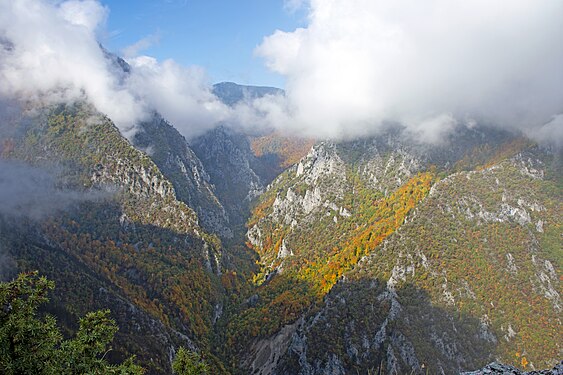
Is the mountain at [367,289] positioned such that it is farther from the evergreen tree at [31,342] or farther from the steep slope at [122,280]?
the evergreen tree at [31,342]

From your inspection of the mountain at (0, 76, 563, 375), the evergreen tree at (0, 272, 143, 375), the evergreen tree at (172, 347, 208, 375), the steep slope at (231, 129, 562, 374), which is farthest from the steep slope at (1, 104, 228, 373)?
the evergreen tree at (0, 272, 143, 375)

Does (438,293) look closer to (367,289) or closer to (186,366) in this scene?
(367,289)

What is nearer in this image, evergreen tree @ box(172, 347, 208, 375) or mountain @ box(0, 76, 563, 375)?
evergreen tree @ box(172, 347, 208, 375)

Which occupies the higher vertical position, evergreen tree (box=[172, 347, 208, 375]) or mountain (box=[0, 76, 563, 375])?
mountain (box=[0, 76, 563, 375])

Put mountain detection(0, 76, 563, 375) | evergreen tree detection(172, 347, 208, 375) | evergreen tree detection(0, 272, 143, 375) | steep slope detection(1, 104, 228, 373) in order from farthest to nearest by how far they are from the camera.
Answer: steep slope detection(1, 104, 228, 373) → mountain detection(0, 76, 563, 375) → evergreen tree detection(172, 347, 208, 375) → evergreen tree detection(0, 272, 143, 375)

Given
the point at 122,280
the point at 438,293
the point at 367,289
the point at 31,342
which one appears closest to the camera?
the point at 31,342

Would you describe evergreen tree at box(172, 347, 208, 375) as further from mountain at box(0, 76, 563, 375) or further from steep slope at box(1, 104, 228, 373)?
steep slope at box(1, 104, 228, 373)

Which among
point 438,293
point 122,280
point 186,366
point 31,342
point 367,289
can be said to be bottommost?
point 31,342

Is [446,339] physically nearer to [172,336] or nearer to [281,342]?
[281,342]

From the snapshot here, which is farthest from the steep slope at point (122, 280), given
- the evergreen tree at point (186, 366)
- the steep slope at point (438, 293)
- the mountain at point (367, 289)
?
the evergreen tree at point (186, 366)

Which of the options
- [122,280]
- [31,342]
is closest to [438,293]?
[122,280]

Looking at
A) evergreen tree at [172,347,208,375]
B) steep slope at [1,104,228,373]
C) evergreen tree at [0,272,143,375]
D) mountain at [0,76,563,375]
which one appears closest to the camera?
evergreen tree at [0,272,143,375]
